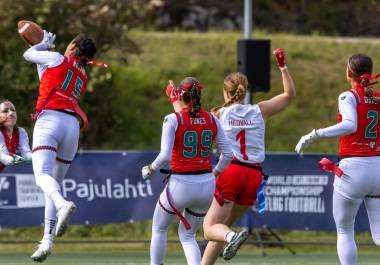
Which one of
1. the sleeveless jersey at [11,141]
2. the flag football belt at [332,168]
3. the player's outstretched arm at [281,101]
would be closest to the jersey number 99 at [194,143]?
the player's outstretched arm at [281,101]

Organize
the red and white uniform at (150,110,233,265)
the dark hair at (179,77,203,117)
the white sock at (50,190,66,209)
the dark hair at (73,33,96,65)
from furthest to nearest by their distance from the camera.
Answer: the dark hair at (73,33,96,65) → the white sock at (50,190,66,209) → the dark hair at (179,77,203,117) → the red and white uniform at (150,110,233,265)

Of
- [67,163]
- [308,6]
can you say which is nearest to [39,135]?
[67,163]

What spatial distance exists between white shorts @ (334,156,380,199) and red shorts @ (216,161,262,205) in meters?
0.95

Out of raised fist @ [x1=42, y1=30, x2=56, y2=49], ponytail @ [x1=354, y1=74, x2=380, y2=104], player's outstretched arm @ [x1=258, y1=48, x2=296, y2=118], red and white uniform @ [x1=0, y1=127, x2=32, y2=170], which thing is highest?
raised fist @ [x1=42, y1=30, x2=56, y2=49]

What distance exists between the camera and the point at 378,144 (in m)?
11.0

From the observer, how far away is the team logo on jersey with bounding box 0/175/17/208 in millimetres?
16078

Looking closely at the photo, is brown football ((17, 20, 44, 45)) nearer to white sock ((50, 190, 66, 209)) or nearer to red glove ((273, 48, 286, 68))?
white sock ((50, 190, 66, 209))

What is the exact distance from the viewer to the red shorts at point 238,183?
37.8ft

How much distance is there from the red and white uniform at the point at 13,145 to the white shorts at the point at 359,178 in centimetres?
330

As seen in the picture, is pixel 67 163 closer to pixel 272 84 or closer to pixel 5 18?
pixel 5 18

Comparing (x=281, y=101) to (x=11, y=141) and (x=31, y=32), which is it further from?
(x=11, y=141)

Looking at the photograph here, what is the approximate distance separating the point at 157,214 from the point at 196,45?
674 inches

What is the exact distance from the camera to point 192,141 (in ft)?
35.5

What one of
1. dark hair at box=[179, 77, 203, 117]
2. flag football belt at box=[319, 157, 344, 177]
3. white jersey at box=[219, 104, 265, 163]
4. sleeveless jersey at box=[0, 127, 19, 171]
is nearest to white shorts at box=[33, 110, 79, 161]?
sleeveless jersey at box=[0, 127, 19, 171]
